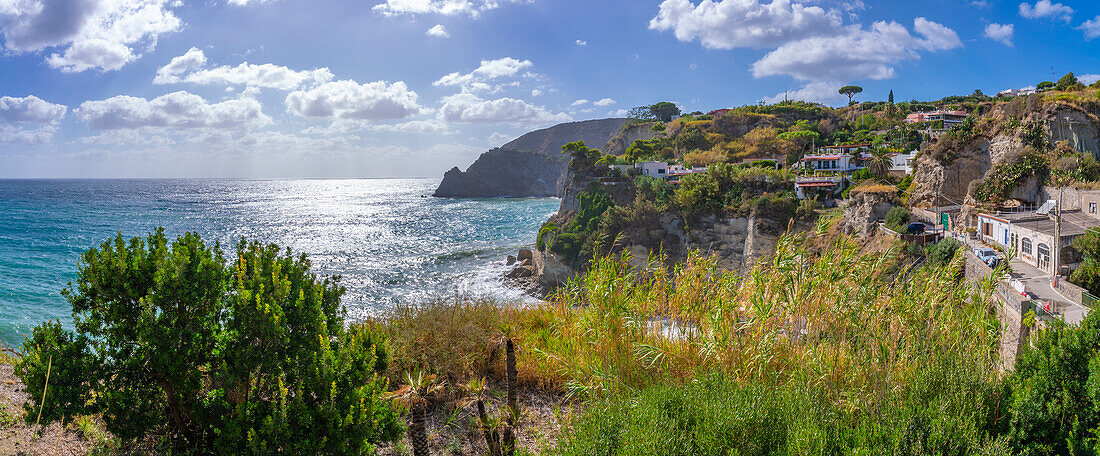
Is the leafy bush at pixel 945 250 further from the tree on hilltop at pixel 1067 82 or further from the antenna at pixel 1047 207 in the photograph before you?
the tree on hilltop at pixel 1067 82

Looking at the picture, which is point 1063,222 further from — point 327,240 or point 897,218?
point 327,240

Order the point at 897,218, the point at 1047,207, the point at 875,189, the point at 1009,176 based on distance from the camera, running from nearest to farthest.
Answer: the point at 1047,207 → the point at 897,218 → the point at 1009,176 → the point at 875,189

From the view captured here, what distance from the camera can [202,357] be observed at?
145 inches

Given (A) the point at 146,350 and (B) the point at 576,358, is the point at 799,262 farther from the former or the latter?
(A) the point at 146,350

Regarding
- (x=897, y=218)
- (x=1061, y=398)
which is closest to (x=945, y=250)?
(x=897, y=218)

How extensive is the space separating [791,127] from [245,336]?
59.8 m

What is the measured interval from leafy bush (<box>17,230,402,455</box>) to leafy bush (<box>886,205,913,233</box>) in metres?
26.6

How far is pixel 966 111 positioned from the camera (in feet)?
171

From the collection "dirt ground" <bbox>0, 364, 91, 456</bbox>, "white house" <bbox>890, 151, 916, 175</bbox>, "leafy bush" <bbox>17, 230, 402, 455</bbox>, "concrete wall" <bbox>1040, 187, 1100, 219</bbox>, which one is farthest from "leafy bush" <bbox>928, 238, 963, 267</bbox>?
"dirt ground" <bbox>0, 364, 91, 456</bbox>

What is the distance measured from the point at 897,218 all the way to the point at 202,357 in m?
27.9

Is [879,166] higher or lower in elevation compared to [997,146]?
lower

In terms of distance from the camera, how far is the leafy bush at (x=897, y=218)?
23781mm

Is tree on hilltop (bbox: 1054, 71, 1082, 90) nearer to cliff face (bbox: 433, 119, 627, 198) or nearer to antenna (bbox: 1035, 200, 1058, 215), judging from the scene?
antenna (bbox: 1035, 200, 1058, 215)

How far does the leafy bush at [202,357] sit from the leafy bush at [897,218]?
26.6 metres
